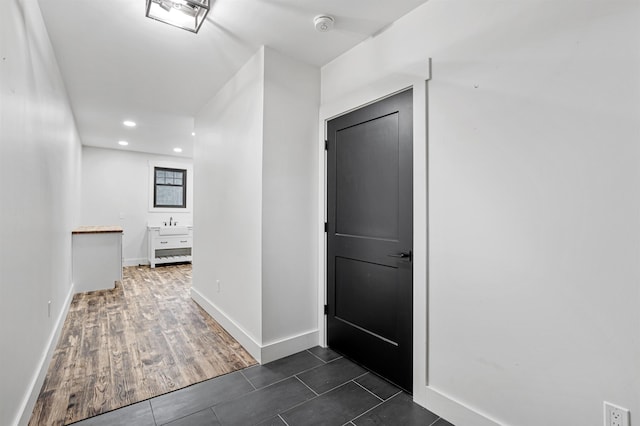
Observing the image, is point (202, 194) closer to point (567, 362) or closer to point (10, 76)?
point (10, 76)

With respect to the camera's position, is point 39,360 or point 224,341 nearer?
point 39,360

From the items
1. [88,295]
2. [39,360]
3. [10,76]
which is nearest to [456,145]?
[10,76]

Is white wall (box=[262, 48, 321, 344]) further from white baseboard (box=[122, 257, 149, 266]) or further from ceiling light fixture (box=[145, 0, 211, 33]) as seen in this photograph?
white baseboard (box=[122, 257, 149, 266])

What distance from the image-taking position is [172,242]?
6.69 meters

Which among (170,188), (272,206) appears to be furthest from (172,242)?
(272,206)

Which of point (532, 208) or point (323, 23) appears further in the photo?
point (323, 23)

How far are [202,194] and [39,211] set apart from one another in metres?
1.90

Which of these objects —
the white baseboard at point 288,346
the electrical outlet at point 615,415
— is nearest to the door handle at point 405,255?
the electrical outlet at point 615,415

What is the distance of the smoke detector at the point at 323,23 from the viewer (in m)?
2.12

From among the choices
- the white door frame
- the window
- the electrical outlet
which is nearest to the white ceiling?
the white door frame

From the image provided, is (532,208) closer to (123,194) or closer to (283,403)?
(283,403)

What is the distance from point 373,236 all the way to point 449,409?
117 cm

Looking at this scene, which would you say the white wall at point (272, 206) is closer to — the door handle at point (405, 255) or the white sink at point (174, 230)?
the door handle at point (405, 255)

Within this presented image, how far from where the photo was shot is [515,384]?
152 cm
